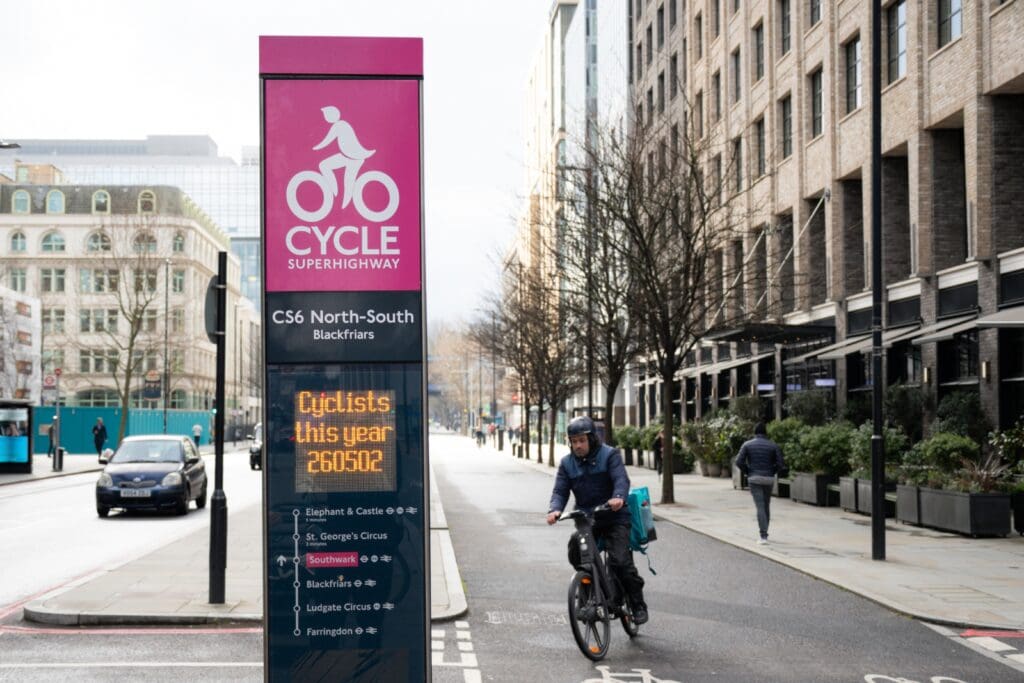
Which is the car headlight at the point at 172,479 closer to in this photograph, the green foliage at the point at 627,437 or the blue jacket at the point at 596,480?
the blue jacket at the point at 596,480

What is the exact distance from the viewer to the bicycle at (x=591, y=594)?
9.29m

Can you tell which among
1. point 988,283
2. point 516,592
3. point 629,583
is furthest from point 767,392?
point 629,583

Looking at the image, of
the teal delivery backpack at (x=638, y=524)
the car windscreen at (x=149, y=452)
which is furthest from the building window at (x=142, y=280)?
the teal delivery backpack at (x=638, y=524)

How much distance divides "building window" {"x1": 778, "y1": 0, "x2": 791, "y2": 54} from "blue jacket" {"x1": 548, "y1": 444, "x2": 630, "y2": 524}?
→ 32.4m

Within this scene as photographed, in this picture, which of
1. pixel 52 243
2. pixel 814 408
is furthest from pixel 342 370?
pixel 52 243

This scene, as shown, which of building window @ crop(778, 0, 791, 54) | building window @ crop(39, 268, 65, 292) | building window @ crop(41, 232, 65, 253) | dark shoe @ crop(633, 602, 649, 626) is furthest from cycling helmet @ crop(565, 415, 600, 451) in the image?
building window @ crop(41, 232, 65, 253)

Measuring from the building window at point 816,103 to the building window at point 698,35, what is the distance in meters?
13.4

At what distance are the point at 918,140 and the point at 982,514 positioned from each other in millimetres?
12318

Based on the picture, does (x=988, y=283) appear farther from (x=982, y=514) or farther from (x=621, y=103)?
(x=621, y=103)

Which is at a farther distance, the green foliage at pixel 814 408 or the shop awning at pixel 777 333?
the green foliage at pixel 814 408

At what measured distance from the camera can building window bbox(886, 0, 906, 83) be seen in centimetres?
3003

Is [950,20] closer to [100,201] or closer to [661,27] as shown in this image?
[661,27]

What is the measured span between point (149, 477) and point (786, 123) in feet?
80.5

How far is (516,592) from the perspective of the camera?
43.6 ft
